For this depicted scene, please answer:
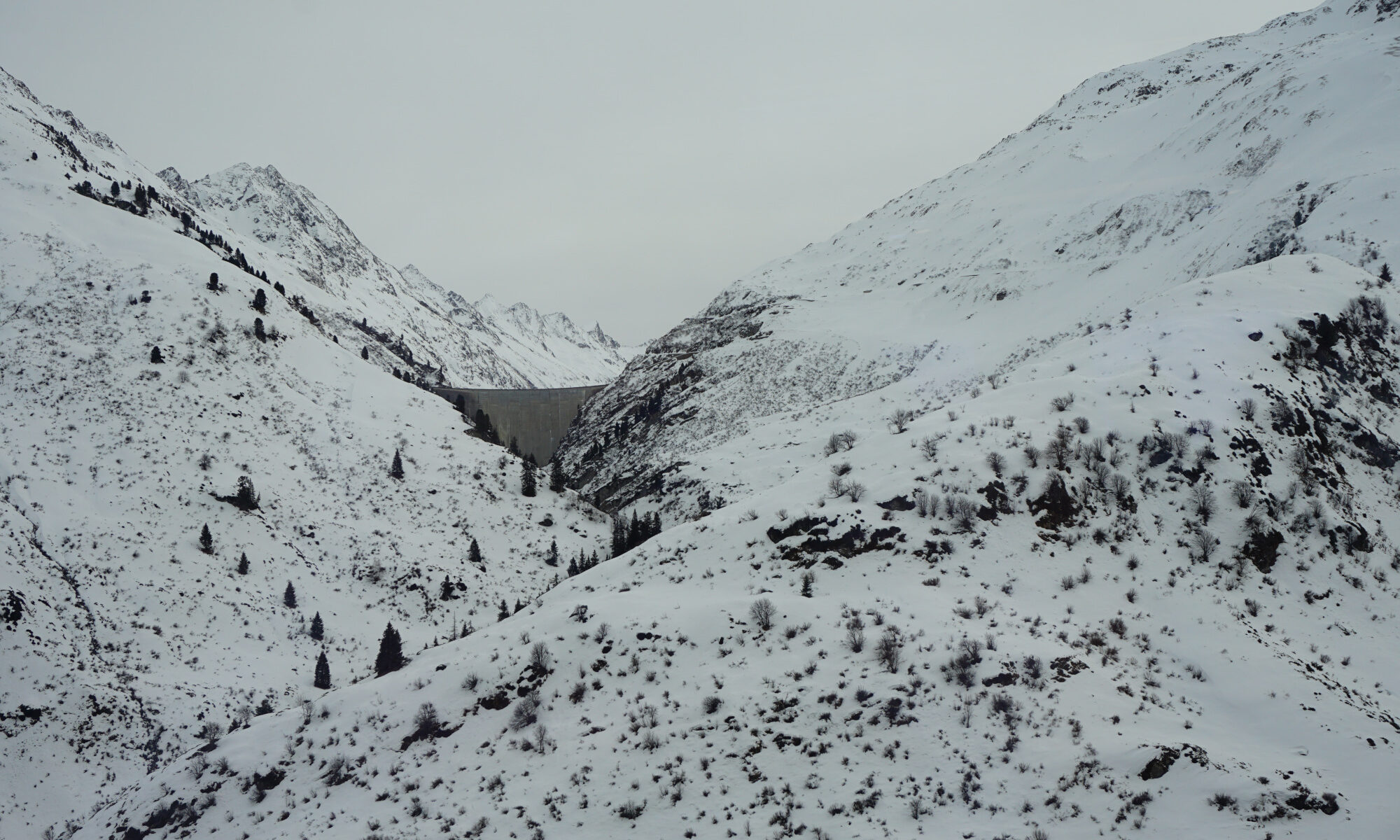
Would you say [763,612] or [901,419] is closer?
[763,612]

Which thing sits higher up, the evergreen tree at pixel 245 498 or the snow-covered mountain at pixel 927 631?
the evergreen tree at pixel 245 498

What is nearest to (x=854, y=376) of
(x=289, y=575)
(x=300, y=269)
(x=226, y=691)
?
(x=289, y=575)

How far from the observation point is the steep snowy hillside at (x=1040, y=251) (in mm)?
64125

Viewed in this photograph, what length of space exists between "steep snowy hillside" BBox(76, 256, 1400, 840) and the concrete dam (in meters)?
78.5

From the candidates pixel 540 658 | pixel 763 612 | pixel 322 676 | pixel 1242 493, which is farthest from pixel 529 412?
pixel 1242 493

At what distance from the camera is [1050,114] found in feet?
475

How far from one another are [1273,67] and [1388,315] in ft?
299

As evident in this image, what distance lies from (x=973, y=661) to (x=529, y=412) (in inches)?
3747

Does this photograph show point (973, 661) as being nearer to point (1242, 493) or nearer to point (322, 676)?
point (1242, 493)

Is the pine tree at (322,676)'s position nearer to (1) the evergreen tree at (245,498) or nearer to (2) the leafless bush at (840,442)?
(1) the evergreen tree at (245,498)

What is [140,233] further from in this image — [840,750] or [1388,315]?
[1388,315]

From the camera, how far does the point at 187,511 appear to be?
47.5m

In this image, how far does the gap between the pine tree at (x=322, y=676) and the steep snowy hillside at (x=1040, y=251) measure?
29274mm

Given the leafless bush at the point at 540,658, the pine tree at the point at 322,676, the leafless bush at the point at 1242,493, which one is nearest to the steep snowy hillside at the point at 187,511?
the pine tree at the point at 322,676
